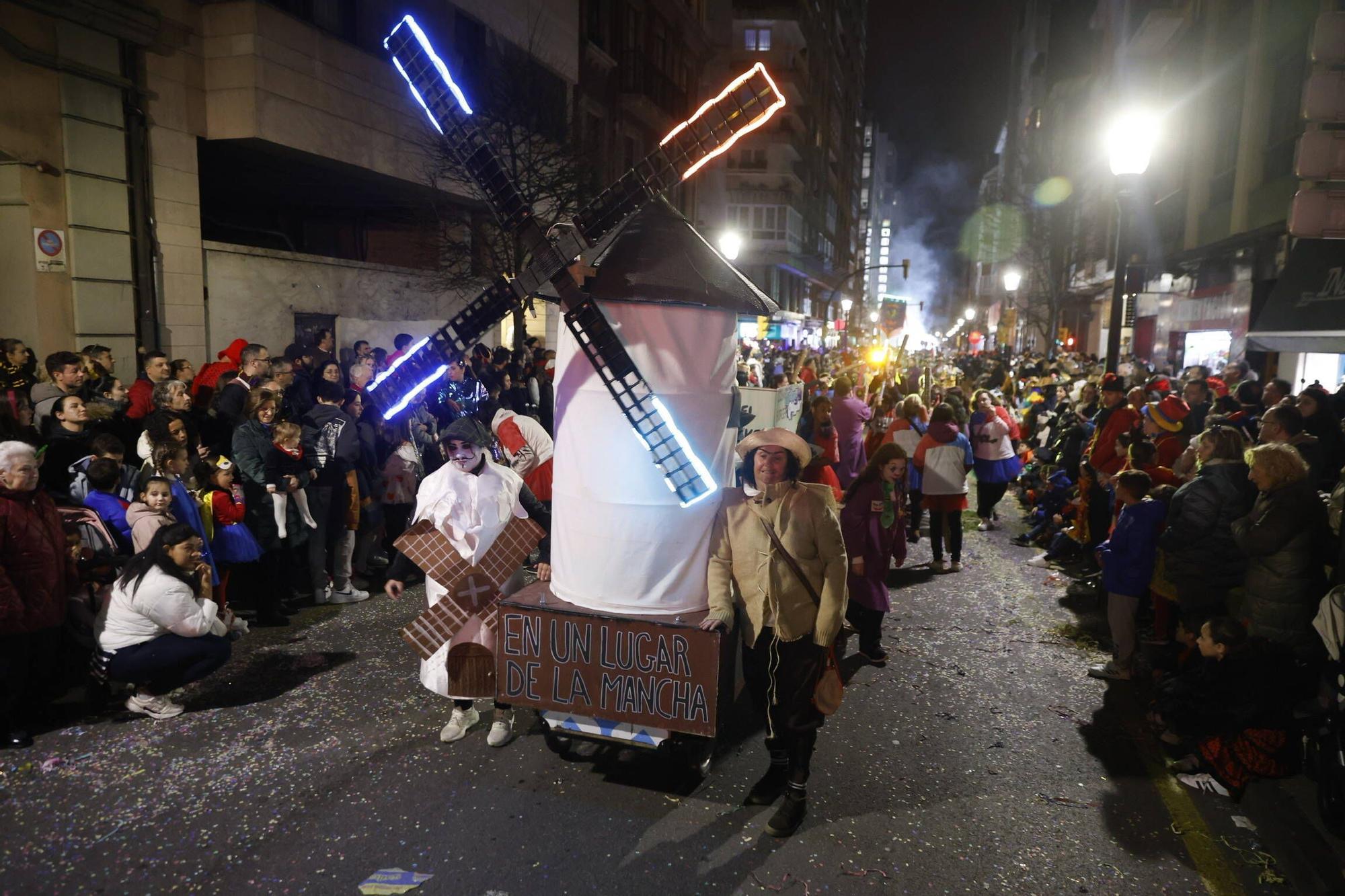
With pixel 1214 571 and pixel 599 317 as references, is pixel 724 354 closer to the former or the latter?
pixel 599 317

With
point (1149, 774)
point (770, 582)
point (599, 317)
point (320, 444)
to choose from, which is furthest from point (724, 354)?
point (320, 444)

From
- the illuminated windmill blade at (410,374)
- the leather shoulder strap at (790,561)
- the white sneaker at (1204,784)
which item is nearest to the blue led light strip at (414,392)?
the illuminated windmill blade at (410,374)

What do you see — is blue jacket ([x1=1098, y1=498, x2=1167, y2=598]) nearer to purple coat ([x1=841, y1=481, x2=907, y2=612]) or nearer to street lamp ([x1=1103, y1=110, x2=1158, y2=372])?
purple coat ([x1=841, y1=481, x2=907, y2=612])

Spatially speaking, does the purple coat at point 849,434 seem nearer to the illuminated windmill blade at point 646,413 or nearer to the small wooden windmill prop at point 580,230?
the small wooden windmill prop at point 580,230

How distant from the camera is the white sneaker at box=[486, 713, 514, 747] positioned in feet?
16.9

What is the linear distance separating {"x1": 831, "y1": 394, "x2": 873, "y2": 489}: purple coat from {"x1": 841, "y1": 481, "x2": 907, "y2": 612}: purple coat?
3.48 m

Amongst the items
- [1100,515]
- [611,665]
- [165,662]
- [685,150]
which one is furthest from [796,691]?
[1100,515]

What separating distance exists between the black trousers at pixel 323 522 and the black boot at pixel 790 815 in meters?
5.28

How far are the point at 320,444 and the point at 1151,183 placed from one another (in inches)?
1016

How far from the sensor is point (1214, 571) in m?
5.68

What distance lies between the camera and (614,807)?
177 inches

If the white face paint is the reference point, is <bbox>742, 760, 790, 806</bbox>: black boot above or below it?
below

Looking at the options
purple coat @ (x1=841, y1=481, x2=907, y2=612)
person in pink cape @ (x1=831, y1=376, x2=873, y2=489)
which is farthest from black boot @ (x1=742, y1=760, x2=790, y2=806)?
person in pink cape @ (x1=831, y1=376, x2=873, y2=489)

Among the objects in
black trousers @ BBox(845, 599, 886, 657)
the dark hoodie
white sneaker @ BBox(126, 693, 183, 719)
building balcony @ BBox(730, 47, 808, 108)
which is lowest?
white sneaker @ BBox(126, 693, 183, 719)
